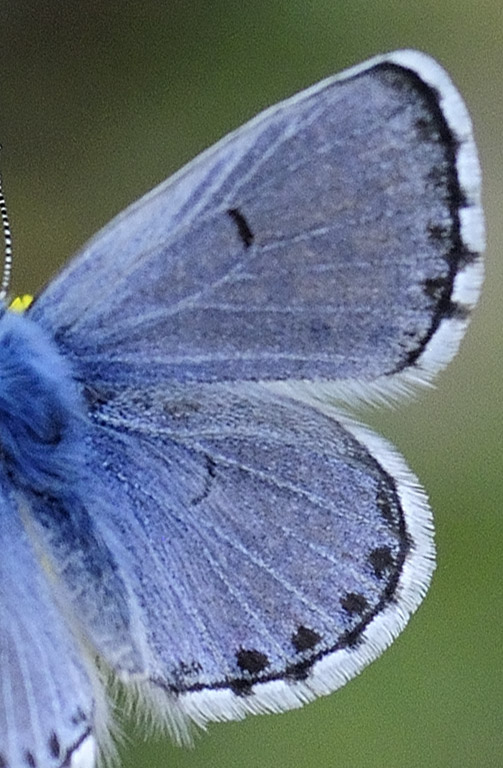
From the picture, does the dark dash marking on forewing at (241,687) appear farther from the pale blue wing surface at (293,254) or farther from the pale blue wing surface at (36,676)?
the pale blue wing surface at (293,254)

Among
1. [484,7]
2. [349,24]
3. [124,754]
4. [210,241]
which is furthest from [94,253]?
[484,7]

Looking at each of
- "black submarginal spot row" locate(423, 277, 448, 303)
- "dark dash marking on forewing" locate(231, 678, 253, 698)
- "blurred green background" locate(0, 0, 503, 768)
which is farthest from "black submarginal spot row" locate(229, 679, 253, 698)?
"blurred green background" locate(0, 0, 503, 768)

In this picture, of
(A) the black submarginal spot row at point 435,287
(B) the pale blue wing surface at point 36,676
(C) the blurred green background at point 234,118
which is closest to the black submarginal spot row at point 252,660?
(B) the pale blue wing surface at point 36,676

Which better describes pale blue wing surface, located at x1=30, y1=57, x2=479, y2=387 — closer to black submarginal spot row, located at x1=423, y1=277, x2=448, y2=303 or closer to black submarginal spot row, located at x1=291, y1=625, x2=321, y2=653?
black submarginal spot row, located at x1=423, y1=277, x2=448, y2=303

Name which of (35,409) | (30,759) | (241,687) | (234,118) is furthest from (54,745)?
(234,118)

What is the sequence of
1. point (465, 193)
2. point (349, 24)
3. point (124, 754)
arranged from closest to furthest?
point (465, 193) < point (124, 754) < point (349, 24)

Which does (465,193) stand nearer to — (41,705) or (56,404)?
(56,404)

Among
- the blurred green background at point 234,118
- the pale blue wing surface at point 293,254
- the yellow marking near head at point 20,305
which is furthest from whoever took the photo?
the blurred green background at point 234,118
